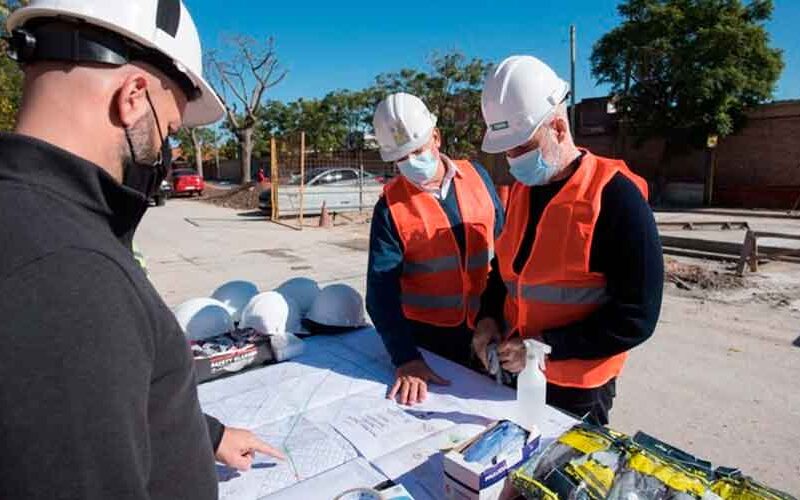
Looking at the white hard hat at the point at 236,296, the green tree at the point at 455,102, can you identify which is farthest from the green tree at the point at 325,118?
the white hard hat at the point at 236,296

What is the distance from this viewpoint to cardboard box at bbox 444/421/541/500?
1.14m

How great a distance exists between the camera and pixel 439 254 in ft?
7.24

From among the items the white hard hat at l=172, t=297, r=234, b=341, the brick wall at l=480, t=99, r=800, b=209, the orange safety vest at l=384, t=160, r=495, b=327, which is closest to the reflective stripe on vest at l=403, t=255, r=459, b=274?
the orange safety vest at l=384, t=160, r=495, b=327

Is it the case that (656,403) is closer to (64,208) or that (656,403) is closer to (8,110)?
(64,208)

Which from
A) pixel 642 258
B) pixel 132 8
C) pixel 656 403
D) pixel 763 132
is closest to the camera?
pixel 132 8

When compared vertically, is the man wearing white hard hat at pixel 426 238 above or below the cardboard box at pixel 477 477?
above

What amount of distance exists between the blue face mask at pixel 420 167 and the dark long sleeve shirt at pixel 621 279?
88 centimetres

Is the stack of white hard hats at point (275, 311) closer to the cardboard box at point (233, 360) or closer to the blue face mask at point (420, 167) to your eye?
the cardboard box at point (233, 360)

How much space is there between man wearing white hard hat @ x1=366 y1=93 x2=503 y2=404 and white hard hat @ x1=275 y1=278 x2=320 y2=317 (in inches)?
24.7

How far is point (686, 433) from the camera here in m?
3.15

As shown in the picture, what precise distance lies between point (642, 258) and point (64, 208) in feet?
4.88

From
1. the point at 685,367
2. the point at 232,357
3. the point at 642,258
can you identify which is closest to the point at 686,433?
the point at 685,367

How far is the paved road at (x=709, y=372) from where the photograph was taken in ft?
9.83

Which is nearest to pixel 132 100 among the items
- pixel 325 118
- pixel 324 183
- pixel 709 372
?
pixel 709 372
